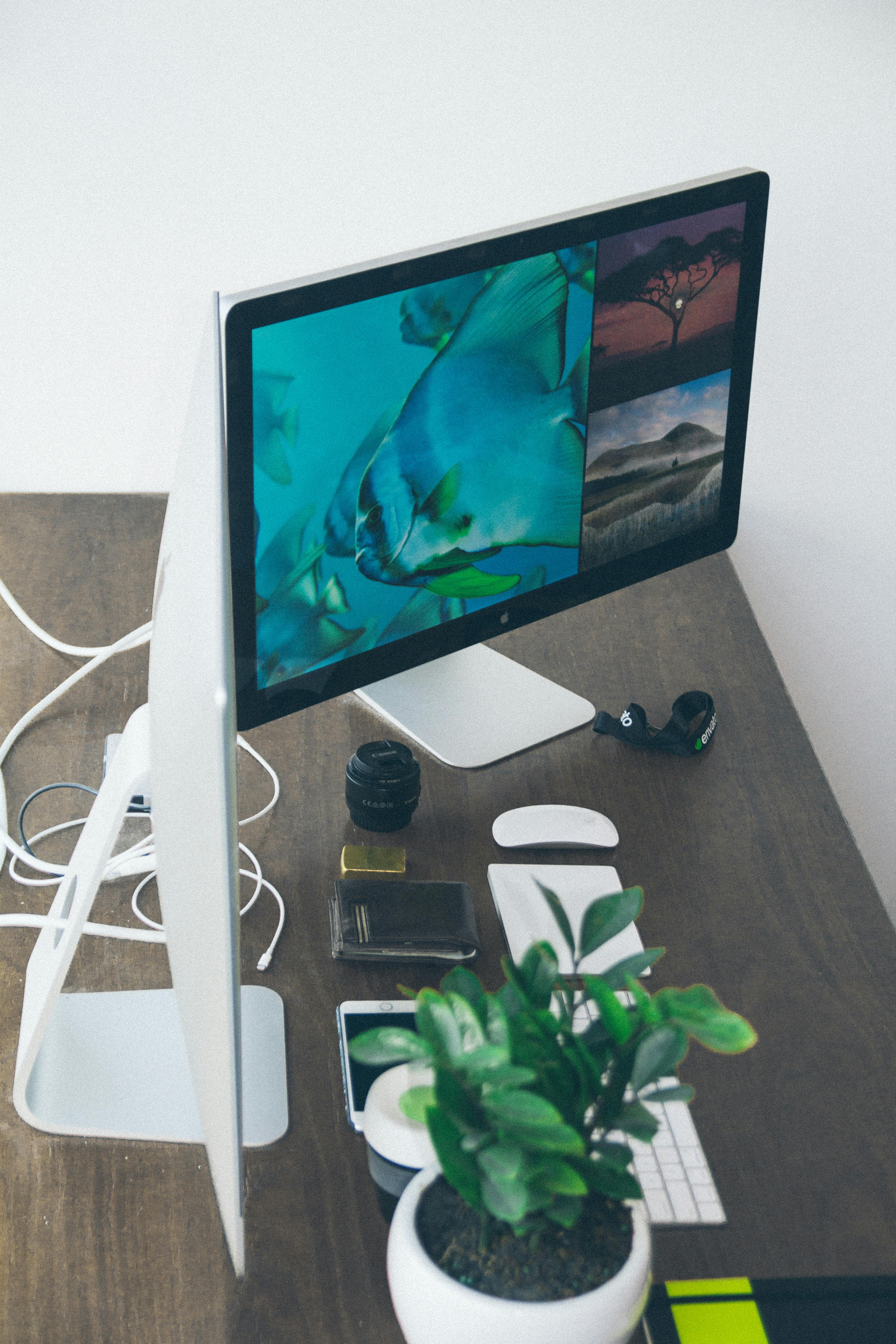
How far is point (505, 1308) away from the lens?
510 millimetres

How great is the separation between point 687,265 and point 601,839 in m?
0.49

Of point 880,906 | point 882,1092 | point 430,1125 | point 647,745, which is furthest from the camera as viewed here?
point 647,745

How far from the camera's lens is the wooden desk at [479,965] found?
2.24 ft

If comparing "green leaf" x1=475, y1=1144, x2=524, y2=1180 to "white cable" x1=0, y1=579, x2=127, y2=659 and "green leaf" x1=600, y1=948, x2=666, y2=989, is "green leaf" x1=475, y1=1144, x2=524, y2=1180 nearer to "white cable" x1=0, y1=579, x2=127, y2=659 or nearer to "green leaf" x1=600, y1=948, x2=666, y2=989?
"green leaf" x1=600, y1=948, x2=666, y2=989

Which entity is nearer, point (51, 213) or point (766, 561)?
point (51, 213)

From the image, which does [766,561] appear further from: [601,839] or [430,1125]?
[430,1125]

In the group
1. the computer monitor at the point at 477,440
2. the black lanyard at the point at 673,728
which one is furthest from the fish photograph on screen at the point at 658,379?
the black lanyard at the point at 673,728

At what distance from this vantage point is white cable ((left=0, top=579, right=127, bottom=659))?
3.89ft

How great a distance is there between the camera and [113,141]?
134 cm

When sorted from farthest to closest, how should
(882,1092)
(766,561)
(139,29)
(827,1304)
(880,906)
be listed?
(766,561), (139,29), (880,906), (882,1092), (827,1304)

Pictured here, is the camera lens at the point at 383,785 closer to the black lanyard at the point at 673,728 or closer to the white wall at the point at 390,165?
the black lanyard at the point at 673,728

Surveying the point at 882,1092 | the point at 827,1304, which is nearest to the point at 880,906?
the point at 882,1092

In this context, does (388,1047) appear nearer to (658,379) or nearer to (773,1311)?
(773,1311)

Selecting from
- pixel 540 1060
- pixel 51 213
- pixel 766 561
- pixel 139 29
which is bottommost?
pixel 766 561
